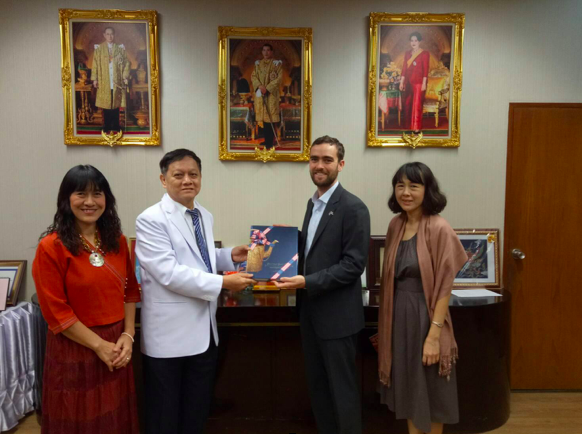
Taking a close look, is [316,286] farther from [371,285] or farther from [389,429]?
[389,429]

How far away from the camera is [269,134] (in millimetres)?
2773

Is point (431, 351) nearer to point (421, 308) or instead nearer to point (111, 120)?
point (421, 308)

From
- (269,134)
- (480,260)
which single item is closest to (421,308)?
(480,260)

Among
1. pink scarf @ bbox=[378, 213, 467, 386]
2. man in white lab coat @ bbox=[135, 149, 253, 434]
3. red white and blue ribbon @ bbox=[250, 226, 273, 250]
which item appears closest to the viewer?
man in white lab coat @ bbox=[135, 149, 253, 434]

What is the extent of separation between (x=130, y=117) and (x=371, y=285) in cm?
208

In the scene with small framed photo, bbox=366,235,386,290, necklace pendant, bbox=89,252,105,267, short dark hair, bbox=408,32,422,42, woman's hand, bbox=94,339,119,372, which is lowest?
woman's hand, bbox=94,339,119,372

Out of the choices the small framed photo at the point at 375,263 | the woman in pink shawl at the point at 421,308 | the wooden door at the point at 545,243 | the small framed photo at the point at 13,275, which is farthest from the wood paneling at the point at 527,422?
the small framed photo at the point at 375,263

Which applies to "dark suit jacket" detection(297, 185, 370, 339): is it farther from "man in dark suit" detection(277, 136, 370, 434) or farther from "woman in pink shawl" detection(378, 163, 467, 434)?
"woman in pink shawl" detection(378, 163, 467, 434)

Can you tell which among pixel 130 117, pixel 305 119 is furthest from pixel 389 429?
pixel 130 117

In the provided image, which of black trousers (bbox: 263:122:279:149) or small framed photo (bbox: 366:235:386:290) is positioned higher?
black trousers (bbox: 263:122:279:149)

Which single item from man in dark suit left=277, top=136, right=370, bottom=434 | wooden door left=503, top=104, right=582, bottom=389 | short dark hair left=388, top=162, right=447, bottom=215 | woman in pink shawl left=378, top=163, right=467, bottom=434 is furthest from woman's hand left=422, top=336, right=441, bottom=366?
wooden door left=503, top=104, right=582, bottom=389

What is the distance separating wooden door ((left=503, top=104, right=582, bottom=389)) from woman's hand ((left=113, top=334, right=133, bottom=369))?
8.56 feet

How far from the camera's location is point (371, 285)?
2.75 metres

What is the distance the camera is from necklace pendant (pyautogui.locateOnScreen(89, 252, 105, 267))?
1.59 metres
